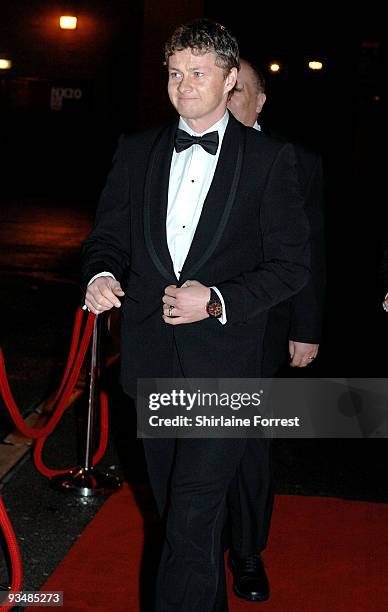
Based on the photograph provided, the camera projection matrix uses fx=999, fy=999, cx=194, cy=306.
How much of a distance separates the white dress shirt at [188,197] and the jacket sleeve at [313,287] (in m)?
0.67

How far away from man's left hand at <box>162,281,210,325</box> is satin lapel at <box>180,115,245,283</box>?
15 centimetres

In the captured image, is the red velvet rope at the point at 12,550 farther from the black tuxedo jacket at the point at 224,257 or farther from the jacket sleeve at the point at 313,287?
the jacket sleeve at the point at 313,287

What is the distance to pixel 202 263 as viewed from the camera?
3.17m

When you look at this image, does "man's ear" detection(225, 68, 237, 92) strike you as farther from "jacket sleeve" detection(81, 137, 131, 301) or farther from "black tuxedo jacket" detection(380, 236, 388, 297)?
"black tuxedo jacket" detection(380, 236, 388, 297)

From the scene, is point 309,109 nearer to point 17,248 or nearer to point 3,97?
point 3,97

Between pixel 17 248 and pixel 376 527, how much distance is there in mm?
10053

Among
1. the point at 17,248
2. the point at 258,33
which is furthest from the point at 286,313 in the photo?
the point at 258,33

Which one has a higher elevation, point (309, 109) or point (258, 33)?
point (258, 33)

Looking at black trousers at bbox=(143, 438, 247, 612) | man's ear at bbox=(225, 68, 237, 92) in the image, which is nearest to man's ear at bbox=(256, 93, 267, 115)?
man's ear at bbox=(225, 68, 237, 92)

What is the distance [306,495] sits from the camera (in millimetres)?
5152

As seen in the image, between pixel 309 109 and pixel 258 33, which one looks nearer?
pixel 258 33

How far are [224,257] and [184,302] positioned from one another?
0.30 metres

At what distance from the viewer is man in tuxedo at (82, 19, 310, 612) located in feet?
10.3

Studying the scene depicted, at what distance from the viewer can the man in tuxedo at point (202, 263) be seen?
3.13 m
